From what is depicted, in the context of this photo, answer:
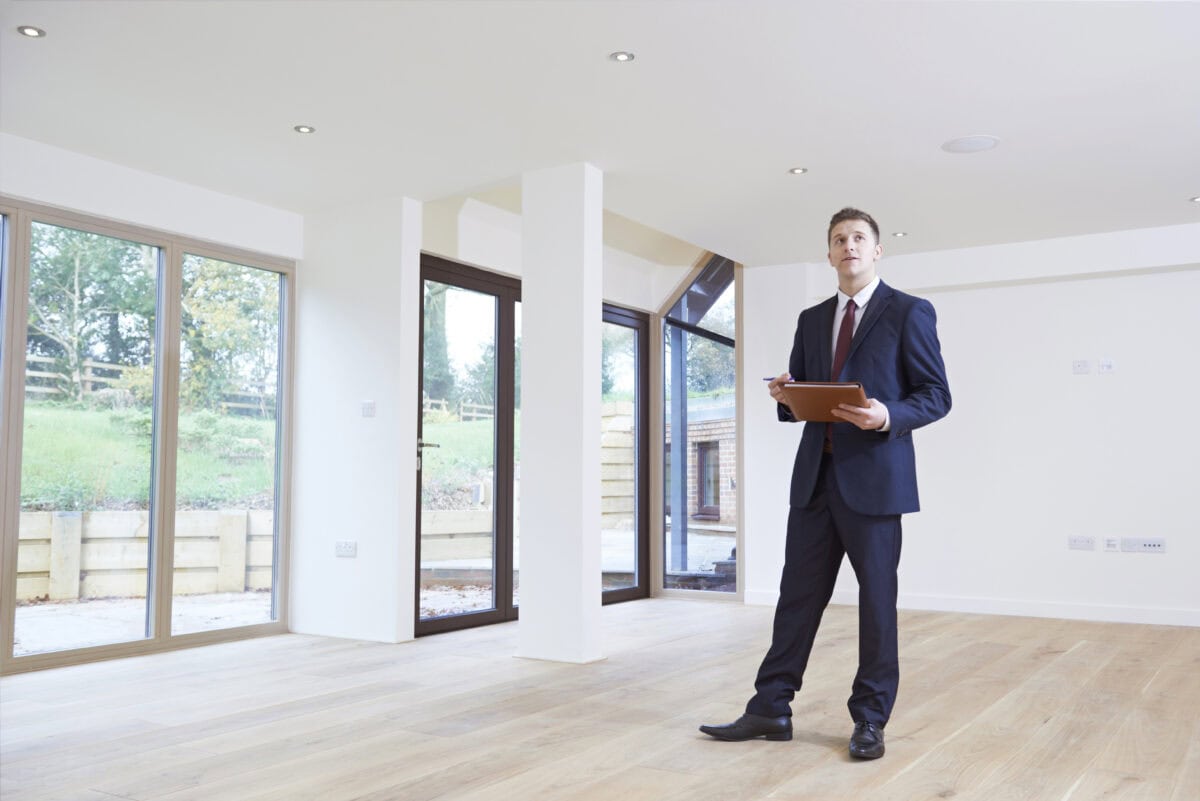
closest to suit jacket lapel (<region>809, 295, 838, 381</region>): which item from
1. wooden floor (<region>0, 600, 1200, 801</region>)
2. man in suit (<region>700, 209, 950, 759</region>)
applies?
man in suit (<region>700, 209, 950, 759</region>)

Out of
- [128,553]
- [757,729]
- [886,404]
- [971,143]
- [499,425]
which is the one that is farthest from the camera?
[499,425]

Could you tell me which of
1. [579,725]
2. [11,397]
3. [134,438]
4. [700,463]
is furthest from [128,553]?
[700,463]

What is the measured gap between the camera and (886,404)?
277cm

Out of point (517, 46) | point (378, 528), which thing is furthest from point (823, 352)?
point (378, 528)

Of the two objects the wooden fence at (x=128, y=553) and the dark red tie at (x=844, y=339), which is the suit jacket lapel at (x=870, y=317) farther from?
the wooden fence at (x=128, y=553)

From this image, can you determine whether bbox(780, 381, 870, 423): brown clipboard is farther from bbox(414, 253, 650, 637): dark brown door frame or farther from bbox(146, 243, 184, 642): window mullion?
bbox(146, 243, 184, 642): window mullion

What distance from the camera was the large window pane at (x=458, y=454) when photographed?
568 centimetres

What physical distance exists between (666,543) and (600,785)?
16.4 feet

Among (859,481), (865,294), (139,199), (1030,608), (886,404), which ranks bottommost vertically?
(1030,608)

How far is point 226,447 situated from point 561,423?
1975 mm

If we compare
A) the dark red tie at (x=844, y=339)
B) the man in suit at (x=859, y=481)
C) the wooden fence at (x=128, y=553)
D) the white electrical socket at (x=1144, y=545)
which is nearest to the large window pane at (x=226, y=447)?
the wooden fence at (x=128, y=553)

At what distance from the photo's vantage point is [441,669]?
4371mm

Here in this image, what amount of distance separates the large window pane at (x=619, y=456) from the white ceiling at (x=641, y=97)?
1.80 metres

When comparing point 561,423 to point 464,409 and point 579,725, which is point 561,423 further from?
point 579,725
